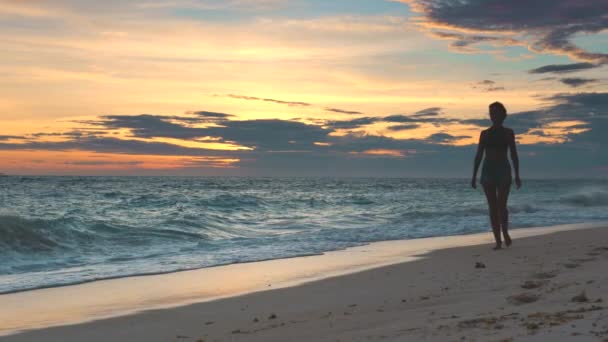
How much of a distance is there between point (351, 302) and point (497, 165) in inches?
147

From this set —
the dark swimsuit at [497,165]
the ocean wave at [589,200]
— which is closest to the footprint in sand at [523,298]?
the dark swimsuit at [497,165]

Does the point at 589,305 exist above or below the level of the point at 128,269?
above

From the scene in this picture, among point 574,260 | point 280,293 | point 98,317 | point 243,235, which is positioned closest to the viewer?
point 98,317

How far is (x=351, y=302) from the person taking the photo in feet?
→ 17.3

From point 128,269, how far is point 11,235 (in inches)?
172

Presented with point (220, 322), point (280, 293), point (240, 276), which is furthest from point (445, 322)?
point (240, 276)

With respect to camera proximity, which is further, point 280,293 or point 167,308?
point 280,293

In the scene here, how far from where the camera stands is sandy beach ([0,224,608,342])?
11.4 ft

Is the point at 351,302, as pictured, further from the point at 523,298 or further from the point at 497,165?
the point at 497,165

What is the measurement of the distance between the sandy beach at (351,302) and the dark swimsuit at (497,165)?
1.00 m

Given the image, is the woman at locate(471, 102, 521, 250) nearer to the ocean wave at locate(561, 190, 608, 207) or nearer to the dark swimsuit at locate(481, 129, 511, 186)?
the dark swimsuit at locate(481, 129, 511, 186)

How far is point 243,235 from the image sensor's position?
14.7 m

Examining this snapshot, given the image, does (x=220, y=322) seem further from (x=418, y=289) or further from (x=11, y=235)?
(x=11, y=235)

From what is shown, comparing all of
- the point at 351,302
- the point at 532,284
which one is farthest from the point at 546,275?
the point at 351,302
